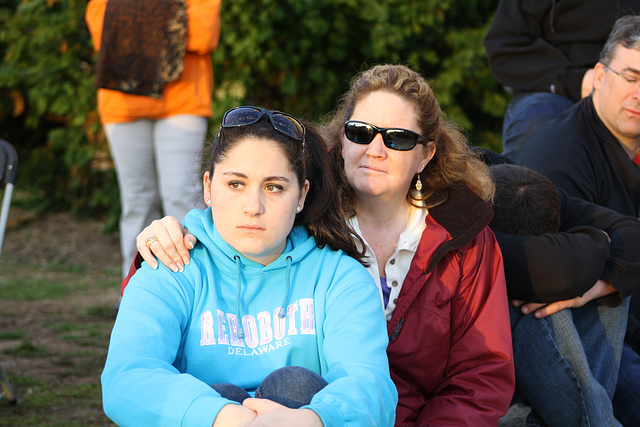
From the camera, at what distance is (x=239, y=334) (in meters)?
2.11

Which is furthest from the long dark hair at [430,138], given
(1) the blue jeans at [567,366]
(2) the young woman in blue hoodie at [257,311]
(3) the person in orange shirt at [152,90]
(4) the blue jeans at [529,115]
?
(3) the person in orange shirt at [152,90]

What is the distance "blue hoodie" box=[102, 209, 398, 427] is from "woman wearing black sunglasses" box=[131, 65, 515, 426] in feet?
0.77

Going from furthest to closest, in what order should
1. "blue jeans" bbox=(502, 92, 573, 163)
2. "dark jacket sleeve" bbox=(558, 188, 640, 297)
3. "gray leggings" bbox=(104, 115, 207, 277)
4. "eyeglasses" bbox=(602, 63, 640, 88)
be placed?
"gray leggings" bbox=(104, 115, 207, 277) → "blue jeans" bbox=(502, 92, 573, 163) → "eyeglasses" bbox=(602, 63, 640, 88) → "dark jacket sleeve" bbox=(558, 188, 640, 297)

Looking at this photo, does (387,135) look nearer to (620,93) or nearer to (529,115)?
(620,93)

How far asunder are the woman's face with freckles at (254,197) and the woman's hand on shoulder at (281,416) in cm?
47

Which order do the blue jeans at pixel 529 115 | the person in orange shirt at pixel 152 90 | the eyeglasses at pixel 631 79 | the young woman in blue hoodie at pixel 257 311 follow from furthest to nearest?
the person in orange shirt at pixel 152 90
the blue jeans at pixel 529 115
the eyeglasses at pixel 631 79
the young woman in blue hoodie at pixel 257 311

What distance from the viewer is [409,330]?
239 centimetres

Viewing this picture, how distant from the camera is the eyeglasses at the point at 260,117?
2.17m

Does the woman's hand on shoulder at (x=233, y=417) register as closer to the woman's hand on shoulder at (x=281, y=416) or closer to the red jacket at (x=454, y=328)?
the woman's hand on shoulder at (x=281, y=416)

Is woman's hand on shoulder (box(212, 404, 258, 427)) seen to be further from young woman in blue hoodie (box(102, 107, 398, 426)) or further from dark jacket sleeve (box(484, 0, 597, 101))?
dark jacket sleeve (box(484, 0, 597, 101))

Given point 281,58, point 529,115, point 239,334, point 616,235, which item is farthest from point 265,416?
point 281,58

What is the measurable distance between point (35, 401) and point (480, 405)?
2168mm

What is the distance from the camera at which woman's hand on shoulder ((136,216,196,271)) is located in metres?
2.12

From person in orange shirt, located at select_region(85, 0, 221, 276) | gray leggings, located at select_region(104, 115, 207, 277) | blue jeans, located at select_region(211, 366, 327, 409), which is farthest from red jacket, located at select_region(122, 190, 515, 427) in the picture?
gray leggings, located at select_region(104, 115, 207, 277)
